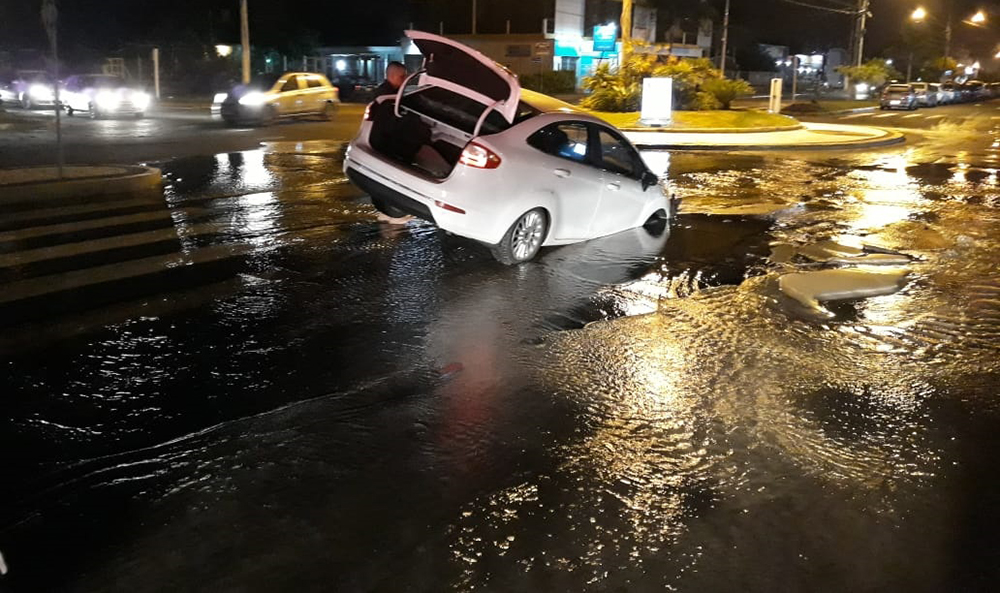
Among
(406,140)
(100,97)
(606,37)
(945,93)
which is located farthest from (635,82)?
(945,93)

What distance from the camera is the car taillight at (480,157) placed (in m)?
8.23

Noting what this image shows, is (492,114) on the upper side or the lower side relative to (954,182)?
upper

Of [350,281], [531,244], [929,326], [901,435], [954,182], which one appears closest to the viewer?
[901,435]

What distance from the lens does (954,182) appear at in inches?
674

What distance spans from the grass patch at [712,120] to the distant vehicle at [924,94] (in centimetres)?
2273

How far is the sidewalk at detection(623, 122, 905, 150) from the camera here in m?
24.6

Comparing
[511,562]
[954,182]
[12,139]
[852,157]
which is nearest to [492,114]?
[511,562]

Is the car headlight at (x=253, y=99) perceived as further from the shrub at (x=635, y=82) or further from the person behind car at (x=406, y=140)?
the person behind car at (x=406, y=140)

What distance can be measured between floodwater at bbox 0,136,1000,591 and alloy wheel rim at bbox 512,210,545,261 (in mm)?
240

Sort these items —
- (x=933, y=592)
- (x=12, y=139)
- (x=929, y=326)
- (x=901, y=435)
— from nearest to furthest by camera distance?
(x=933, y=592)
(x=901, y=435)
(x=929, y=326)
(x=12, y=139)

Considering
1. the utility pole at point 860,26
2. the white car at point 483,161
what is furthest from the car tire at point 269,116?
the utility pole at point 860,26

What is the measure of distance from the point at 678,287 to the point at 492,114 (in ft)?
8.37

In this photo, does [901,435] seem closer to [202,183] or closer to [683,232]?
[683,232]

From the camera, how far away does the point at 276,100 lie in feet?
95.2
